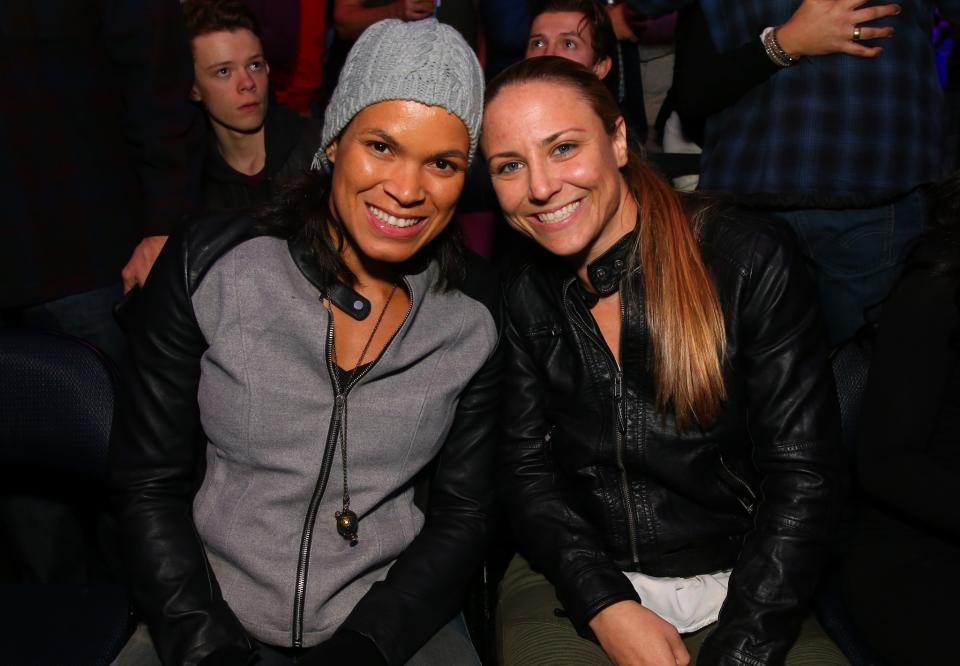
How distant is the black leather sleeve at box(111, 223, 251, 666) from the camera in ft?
6.33

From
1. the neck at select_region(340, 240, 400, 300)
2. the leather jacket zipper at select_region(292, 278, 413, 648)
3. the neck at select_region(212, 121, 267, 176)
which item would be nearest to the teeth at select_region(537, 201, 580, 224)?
the neck at select_region(340, 240, 400, 300)

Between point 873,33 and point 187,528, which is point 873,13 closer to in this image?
point 873,33

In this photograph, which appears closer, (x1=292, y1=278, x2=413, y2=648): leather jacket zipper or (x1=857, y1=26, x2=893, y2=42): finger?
(x1=292, y1=278, x2=413, y2=648): leather jacket zipper

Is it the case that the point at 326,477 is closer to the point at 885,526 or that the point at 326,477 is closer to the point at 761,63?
the point at 885,526

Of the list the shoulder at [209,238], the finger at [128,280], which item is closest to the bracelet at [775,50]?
the shoulder at [209,238]

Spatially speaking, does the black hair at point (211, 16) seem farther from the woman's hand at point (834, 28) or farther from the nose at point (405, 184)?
the woman's hand at point (834, 28)

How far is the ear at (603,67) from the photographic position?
3203mm

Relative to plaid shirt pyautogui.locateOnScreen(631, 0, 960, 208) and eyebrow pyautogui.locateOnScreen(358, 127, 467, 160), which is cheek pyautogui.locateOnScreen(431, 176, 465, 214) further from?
plaid shirt pyautogui.locateOnScreen(631, 0, 960, 208)

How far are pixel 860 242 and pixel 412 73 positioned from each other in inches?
50.9

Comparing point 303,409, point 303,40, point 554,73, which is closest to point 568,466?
point 303,409

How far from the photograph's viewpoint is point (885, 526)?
2.12m

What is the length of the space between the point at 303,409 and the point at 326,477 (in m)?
0.14

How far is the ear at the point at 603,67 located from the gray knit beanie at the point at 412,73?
1.32 m

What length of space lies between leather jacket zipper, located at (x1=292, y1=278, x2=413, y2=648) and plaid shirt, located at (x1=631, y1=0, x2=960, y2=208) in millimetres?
1200
